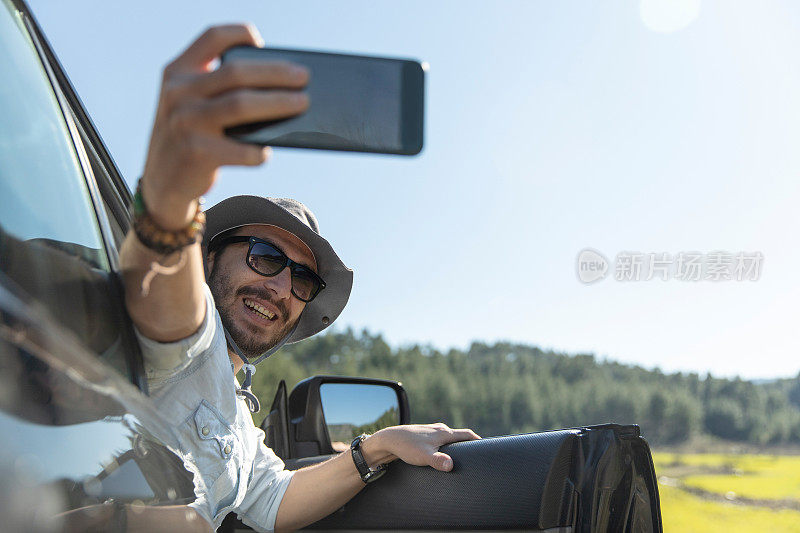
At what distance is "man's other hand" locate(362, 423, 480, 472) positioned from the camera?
1.70 m

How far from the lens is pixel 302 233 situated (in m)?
2.95

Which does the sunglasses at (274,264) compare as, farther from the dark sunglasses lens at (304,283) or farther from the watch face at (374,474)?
the watch face at (374,474)

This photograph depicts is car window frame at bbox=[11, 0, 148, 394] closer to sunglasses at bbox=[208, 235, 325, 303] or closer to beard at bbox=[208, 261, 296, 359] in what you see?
sunglasses at bbox=[208, 235, 325, 303]

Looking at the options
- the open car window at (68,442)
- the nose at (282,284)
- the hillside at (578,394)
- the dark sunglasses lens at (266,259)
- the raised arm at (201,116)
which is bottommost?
the hillside at (578,394)

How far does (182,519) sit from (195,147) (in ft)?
1.66

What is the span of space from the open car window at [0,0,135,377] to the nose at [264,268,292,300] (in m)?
1.56

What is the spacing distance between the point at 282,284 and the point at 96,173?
1.38 m

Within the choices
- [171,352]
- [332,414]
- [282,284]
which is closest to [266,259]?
[282,284]

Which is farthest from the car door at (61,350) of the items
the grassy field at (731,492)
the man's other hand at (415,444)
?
the grassy field at (731,492)

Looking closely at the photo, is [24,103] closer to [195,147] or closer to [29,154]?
[29,154]

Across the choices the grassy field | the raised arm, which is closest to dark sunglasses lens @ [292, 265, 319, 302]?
the raised arm

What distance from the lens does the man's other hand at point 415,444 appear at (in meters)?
1.70

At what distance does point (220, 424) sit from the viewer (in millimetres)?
1677

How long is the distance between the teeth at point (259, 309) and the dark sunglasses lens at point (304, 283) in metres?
0.15
